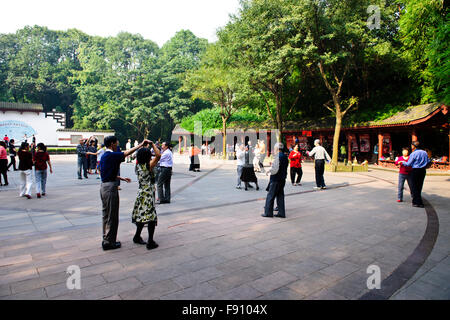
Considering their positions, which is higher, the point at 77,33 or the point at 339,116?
the point at 77,33

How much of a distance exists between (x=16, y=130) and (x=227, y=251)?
37317mm

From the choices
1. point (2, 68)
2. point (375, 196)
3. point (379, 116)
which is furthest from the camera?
point (2, 68)

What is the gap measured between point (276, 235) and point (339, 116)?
15108 millimetres

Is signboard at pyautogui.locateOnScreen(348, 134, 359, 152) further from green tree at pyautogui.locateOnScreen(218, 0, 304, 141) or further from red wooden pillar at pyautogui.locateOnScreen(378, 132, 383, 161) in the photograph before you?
green tree at pyautogui.locateOnScreen(218, 0, 304, 141)

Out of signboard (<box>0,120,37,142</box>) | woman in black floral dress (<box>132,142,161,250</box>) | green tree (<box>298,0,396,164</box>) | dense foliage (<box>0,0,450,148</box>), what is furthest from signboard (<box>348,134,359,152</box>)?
signboard (<box>0,120,37,142</box>)

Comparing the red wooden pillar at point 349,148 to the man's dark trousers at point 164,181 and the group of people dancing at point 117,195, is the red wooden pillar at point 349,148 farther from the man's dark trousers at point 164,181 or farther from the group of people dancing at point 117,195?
the group of people dancing at point 117,195

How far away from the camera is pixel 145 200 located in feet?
14.6

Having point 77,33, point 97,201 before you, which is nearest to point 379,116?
point 97,201

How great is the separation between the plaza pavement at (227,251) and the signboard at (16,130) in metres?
30.7

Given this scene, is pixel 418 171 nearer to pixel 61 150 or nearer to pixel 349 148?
pixel 349 148

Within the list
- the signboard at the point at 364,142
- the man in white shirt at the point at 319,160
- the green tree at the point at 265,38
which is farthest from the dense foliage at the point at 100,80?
the man in white shirt at the point at 319,160

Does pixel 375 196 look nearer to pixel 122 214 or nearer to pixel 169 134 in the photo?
pixel 122 214

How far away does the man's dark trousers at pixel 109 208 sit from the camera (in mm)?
4352

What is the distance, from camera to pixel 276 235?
518 cm
